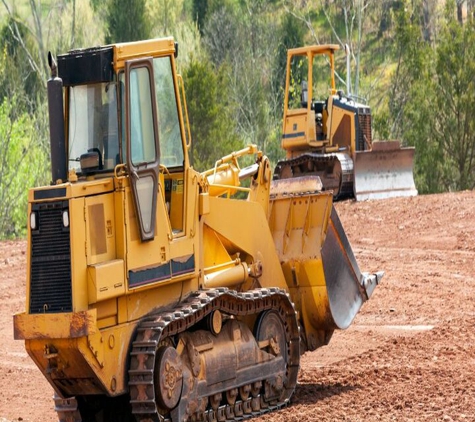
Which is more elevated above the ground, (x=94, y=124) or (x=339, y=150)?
(x=94, y=124)

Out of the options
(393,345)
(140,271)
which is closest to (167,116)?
(140,271)

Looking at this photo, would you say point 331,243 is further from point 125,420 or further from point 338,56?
point 338,56

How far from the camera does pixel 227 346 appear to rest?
9961 millimetres

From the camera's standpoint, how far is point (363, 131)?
28281 millimetres

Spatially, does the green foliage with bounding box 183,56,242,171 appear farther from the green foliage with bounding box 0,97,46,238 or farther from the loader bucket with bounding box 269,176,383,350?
the loader bucket with bounding box 269,176,383,350

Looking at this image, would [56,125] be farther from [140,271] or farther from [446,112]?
[446,112]

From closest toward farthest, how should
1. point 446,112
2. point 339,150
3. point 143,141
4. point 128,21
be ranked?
1. point 143,141
2. point 339,150
3. point 446,112
4. point 128,21

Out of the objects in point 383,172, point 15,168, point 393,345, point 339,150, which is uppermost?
point 339,150

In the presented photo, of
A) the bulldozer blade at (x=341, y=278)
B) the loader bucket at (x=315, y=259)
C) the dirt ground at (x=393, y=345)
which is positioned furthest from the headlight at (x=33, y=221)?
the bulldozer blade at (x=341, y=278)

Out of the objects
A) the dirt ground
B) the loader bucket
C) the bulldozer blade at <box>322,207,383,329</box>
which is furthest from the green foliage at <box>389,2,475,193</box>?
the loader bucket

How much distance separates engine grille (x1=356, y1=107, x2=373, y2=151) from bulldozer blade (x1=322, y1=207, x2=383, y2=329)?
1651 cm

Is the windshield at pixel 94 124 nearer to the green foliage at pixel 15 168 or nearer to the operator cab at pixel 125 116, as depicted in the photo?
the operator cab at pixel 125 116

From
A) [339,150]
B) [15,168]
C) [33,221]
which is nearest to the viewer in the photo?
[33,221]

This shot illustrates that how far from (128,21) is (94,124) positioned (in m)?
50.0
